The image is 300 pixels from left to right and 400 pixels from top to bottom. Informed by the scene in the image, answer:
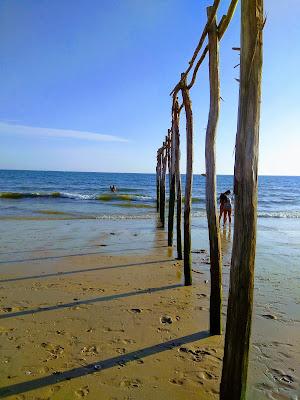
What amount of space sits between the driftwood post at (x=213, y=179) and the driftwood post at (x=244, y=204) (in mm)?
1785

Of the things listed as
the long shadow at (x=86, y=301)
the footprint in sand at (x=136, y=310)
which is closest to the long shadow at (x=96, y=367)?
the footprint in sand at (x=136, y=310)

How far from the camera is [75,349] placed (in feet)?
14.4

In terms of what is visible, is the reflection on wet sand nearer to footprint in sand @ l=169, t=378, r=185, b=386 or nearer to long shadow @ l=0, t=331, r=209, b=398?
long shadow @ l=0, t=331, r=209, b=398

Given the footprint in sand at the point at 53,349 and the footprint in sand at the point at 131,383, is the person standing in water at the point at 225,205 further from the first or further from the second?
the footprint in sand at the point at 131,383

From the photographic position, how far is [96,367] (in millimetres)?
4023

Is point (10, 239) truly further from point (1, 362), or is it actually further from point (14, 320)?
point (1, 362)

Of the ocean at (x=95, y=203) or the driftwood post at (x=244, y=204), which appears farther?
the ocean at (x=95, y=203)

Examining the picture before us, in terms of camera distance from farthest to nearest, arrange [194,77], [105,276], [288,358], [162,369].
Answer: [105,276]
[194,77]
[288,358]
[162,369]

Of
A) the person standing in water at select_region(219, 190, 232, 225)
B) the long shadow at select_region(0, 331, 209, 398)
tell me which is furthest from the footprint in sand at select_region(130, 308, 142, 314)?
the person standing in water at select_region(219, 190, 232, 225)

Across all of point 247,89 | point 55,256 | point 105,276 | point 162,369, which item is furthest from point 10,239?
point 247,89

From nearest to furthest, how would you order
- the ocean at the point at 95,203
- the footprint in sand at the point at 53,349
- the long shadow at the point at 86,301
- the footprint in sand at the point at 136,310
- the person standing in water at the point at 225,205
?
the footprint in sand at the point at 53,349
the long shadow at the point at 86,301
the footprint in sand at the point at 136,310
the person standing in water at the point at 225,205
the ocean at the point at 95,203

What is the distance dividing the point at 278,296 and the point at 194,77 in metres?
4.21

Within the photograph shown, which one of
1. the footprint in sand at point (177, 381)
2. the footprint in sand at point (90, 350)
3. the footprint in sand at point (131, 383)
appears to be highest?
the footprint in sand at point (90, 350)

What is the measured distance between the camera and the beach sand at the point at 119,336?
3.74 meters
